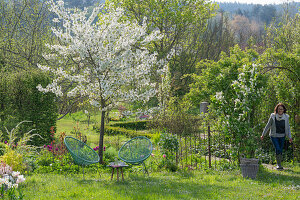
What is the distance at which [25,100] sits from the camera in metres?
10.2

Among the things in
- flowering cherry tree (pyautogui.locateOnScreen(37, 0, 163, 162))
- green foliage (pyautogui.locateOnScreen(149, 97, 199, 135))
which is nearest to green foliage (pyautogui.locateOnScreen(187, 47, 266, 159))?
flowering cherry tree (pyautogui.locateOnScreen(37, 0, 163, 162))

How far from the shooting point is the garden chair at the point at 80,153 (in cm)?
625

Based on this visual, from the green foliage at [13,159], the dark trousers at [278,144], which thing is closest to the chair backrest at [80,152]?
the green foliage at [13,159]

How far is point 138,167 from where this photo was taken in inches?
311

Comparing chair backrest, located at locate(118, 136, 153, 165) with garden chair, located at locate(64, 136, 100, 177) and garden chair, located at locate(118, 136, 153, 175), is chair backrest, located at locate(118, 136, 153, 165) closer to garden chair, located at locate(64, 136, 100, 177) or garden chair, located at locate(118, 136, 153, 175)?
garden chair, located at locate(118, 136, 153, 175)

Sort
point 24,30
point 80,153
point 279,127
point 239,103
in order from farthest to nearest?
point 24,30, point 279,127, point 239,103, point 80,153

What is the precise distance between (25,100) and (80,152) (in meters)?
4.57

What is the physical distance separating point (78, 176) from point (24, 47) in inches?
394

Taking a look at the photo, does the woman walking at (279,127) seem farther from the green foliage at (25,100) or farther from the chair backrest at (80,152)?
the green foliage at (25,100)

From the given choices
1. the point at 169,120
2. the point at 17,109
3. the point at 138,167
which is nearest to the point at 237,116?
the point at 138,167

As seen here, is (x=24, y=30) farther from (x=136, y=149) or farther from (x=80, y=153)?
(x=136, y=149)

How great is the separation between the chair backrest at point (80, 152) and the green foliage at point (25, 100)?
373cm

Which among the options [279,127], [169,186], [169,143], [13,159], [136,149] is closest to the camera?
[169,186]

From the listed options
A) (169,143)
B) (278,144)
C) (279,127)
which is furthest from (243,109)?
(169,143)
